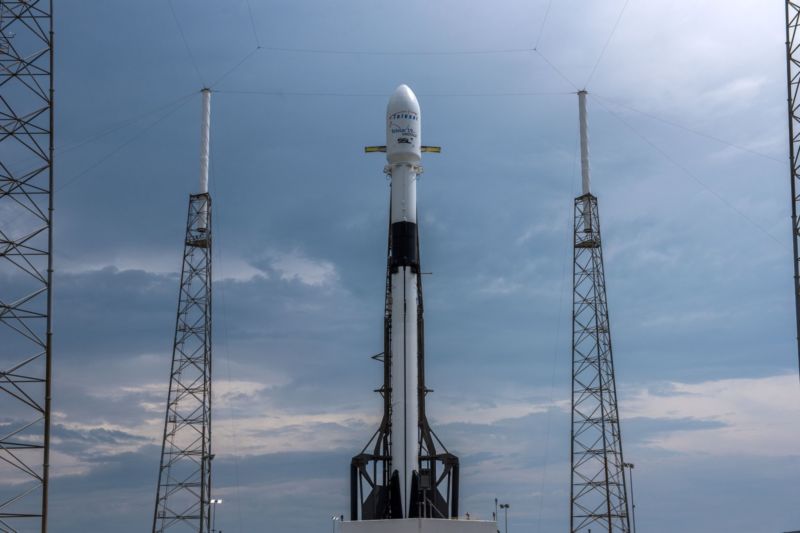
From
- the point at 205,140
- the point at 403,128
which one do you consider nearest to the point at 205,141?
the point at 205,140

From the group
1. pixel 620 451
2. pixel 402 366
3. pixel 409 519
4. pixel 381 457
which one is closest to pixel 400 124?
pixel 402 366

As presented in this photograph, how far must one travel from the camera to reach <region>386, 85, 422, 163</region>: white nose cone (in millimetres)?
45469

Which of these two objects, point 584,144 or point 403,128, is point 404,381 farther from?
point 584,144

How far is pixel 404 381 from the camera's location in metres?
41.9

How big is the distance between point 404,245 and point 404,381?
6.55 m

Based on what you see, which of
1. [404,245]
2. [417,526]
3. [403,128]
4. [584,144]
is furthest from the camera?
[584,144]

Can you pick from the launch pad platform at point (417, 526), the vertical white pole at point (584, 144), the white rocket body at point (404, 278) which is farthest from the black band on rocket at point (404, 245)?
the vertical white pole at point (584, 144)

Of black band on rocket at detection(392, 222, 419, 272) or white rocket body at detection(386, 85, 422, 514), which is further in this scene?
black band on rocket at detection(392, 222, 419, 272)

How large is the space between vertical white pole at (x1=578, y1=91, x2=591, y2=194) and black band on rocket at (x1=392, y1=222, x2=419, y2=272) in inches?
803

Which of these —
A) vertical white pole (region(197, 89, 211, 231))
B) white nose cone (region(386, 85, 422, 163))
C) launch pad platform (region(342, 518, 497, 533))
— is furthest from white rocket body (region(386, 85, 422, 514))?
vertical white pole (region(197, 89, 211, 231))

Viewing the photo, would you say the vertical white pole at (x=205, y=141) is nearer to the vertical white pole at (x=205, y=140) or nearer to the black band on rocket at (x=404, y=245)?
the vertical white pole at (x=205, y=140)

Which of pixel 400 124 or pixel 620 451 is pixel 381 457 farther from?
pixel 620 451

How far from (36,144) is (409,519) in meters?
20.8

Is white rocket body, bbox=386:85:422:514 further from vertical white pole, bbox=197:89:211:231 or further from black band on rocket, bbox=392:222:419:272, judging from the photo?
vertical white pole, bbox=197:89:211:231
